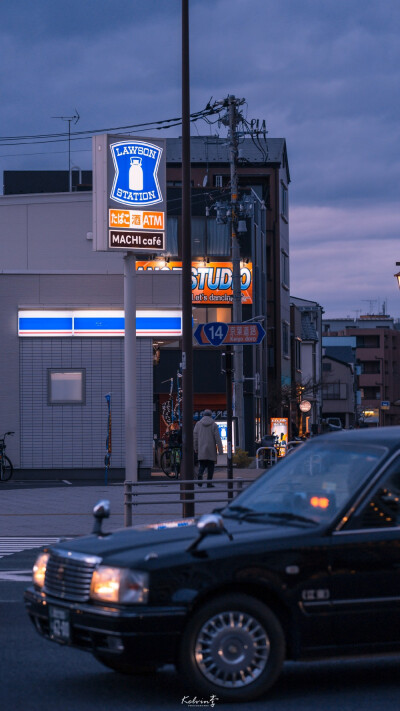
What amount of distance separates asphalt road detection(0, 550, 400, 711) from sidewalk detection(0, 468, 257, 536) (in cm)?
714

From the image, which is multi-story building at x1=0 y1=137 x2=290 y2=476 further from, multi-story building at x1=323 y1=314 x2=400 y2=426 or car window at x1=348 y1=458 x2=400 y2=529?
multi-story building at x1=323 y1=314 x2=400 y2=426

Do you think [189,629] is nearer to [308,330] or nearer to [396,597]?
[396,597]

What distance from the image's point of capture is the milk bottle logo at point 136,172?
20438 mm

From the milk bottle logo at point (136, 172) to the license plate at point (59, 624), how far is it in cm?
1445

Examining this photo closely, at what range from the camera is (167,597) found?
20.2ft

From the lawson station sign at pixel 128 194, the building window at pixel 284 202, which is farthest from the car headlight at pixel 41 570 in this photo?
the building window at pixel 284 202

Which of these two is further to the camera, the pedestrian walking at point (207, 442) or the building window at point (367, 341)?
the building window at point (367, 341)

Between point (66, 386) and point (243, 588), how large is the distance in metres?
23.2

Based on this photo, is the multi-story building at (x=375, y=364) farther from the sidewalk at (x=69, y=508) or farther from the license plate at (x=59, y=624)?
the license plate at (x=59, y=624)

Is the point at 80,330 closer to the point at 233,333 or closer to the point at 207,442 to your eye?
the point at 207,442

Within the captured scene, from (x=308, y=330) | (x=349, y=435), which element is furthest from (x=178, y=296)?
(x=308, y=330)

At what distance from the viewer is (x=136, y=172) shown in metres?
20.6

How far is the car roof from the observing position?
7016mm

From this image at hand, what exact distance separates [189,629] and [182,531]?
707mm
